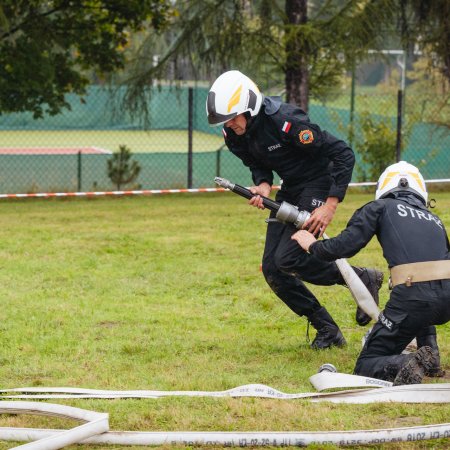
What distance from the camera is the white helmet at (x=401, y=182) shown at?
6.12 metres

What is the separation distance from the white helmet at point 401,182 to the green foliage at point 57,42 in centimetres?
1110

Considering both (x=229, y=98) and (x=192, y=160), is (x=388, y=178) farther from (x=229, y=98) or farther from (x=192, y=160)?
(x=192, y=160)

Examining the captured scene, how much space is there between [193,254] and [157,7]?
8.22 m

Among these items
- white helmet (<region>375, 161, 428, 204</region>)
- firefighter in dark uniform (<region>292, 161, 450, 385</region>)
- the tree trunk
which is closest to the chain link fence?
the tree trunk

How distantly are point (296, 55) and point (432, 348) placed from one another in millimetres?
11556

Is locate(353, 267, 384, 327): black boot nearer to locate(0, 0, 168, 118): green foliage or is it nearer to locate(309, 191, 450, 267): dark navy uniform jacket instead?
locate(309, 191, 450, 267): dark navy uniform jacket

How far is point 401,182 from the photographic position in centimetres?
612

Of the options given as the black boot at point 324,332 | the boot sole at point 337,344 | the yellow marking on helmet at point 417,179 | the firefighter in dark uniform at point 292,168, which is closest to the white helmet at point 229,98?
the firefighter in dark uniform at point 292,168

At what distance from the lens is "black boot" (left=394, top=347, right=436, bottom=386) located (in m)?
5.72

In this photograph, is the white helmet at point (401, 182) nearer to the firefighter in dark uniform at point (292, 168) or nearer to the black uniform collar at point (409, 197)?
the black uniform collar at point (409, 197)

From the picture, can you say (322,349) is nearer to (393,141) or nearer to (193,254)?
(193,254)

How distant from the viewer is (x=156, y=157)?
67.5 feet

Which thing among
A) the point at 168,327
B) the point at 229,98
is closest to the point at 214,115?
the point at 229,98

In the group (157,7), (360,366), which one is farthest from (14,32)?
(360,366)
